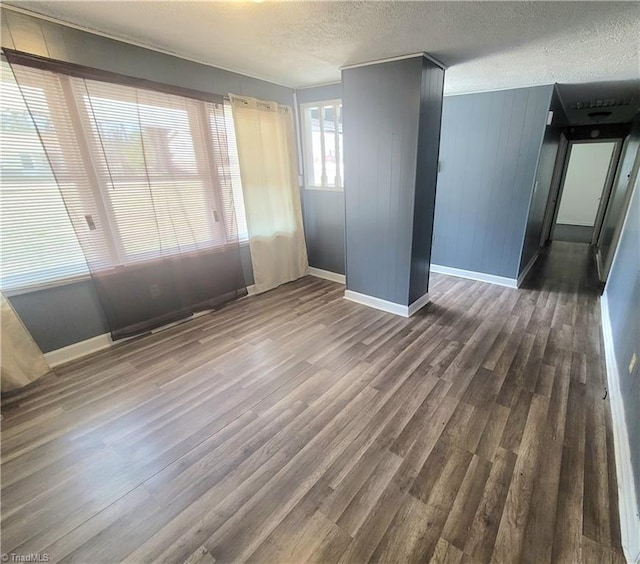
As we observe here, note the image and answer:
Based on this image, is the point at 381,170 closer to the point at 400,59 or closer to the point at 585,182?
the point at 400,59

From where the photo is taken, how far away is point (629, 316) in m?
2.15

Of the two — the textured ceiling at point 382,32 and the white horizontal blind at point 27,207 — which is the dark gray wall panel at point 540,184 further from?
the white horizontal blind at point 27,207

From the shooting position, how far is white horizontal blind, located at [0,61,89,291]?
205 cm

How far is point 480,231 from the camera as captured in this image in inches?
160

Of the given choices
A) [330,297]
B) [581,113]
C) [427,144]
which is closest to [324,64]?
[427,144]

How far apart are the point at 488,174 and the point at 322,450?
383 centimetres

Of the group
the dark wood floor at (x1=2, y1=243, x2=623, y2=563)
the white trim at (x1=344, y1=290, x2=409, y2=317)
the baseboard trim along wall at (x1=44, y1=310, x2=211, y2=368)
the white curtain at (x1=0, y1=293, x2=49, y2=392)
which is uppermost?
the white curtain at (x1=0, y1=293, x2=49, y2=392)

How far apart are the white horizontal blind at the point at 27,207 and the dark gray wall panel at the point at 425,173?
300cm

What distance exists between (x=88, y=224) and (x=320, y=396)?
7.71ft

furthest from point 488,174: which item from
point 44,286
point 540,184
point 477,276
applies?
point 44,286

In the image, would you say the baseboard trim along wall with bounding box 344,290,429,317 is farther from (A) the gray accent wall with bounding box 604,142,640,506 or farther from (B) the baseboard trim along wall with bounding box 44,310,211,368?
(B) the baseboard trim along wall with bounding box 44,310,211,368

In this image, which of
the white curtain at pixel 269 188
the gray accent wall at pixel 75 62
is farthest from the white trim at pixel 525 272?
the gray accent wall at pixel 75 62

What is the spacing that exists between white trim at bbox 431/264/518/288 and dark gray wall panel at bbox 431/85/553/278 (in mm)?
64

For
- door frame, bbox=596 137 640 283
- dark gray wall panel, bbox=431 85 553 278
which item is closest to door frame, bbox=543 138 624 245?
door frame, bbox=596 137 640 283
